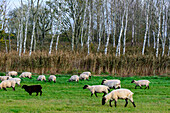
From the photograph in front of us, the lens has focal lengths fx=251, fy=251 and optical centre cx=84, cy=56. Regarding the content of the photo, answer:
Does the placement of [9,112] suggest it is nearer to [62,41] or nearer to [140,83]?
[140,83]

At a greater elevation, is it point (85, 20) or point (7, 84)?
point (85, 20)

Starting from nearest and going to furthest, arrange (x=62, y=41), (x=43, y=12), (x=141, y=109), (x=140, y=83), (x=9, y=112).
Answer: (x=9, y=112) → (x=141, y=109) → (x=140, y=83) → (x=43, y=12) → (x=62, y=41)

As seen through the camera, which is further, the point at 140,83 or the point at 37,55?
the point at 37,55

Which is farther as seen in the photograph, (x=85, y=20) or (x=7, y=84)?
(x=85, y=20)

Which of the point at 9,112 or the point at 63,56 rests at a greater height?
the point at 63,56

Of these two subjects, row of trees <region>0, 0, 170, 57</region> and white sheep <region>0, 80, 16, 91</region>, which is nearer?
white sheep <region>0, 80, 16, 91</region>

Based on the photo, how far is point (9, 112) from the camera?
961cm

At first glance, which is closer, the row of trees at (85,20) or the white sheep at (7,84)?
the white sheep at (7,84)

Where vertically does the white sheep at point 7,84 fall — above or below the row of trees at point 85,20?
below

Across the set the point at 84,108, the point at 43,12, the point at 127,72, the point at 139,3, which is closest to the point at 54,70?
the point at 127,72

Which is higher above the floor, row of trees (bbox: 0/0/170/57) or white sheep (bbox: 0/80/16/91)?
row of trees (bbox: 0/0/170/57)

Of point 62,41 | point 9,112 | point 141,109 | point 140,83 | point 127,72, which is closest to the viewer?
point 9,112

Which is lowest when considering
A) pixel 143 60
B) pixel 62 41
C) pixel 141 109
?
pixel 141 109

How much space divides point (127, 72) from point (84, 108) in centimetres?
2055
